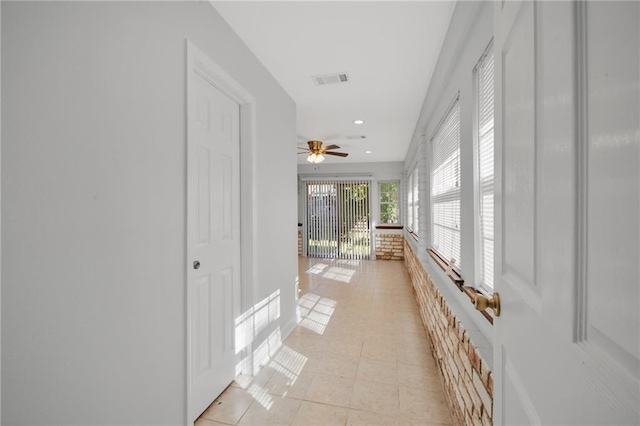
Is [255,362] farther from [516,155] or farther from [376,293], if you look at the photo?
[376,293]

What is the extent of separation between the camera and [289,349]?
2646mm

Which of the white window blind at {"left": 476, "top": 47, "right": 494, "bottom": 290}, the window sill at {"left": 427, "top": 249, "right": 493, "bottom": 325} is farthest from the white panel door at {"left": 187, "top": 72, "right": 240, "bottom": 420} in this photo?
the white window blind at {"left": 476, "top": 47, "right": 494, "bottom": 290}

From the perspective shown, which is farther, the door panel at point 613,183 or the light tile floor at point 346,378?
the light tile floor at point 346,378

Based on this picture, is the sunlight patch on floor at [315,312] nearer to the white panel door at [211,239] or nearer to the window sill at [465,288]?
the white panel door at [211,239]

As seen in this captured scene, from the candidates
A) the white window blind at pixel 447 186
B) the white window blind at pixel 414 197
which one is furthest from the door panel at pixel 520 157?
the white window blind at pixel 414 197

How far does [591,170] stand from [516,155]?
1.07 ft

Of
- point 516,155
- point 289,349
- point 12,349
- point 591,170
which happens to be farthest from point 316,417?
point 591,170

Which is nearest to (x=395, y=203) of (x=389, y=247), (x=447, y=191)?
(x=389, y=247)

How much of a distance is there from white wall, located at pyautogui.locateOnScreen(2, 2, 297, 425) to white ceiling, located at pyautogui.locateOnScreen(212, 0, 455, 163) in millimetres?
489

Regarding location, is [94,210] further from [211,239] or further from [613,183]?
[613,183]

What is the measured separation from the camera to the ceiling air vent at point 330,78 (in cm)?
263

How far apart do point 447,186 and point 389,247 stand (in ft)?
17.1

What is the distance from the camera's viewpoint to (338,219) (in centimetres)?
795

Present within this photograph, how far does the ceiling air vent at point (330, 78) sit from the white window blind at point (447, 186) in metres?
0.97
